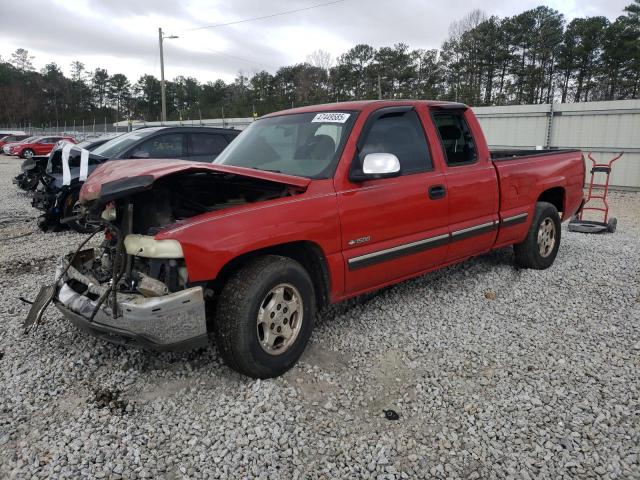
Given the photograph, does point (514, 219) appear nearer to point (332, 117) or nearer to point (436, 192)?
point (436, 192)

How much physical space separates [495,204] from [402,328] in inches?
65.4

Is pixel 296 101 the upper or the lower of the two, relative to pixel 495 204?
upper

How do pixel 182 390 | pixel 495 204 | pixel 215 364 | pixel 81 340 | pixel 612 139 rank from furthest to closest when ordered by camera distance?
pixel 612 139 < pixel 495 204 < pixel 81 340 < pixel 215 364 < pixel 182 390

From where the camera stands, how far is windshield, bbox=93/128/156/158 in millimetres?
8320

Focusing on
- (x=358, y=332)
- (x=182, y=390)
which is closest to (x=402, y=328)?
(x=358, y=332)

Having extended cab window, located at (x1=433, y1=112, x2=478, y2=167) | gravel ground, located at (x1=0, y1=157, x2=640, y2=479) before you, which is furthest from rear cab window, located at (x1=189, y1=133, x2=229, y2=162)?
extended cab window, located at (x1=433, y1=112, x2=478, y2=167)

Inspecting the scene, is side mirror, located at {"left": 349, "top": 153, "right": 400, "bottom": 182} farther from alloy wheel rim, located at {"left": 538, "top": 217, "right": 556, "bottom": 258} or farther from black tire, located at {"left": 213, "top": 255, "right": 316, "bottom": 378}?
alloy wheel rim, located at {"left": 538, "top": 217, "right": 556, "bottom": 258}

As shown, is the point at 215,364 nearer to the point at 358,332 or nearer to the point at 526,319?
the point at 358,332

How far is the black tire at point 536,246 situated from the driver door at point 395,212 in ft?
4.98

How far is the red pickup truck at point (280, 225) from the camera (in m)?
2.82

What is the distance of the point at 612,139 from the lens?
1247cm

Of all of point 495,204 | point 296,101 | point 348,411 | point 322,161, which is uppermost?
point 296,101

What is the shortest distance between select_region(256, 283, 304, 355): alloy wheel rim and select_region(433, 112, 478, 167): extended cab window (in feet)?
6.61

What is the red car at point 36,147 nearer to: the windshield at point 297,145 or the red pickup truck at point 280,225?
the windshield at point 297,145
